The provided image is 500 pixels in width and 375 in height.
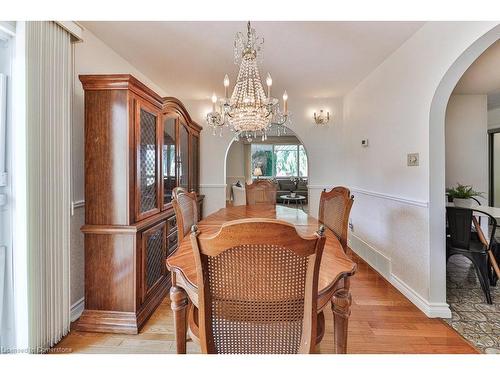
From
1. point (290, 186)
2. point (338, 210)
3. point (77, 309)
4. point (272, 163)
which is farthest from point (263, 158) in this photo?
point (77, 309)

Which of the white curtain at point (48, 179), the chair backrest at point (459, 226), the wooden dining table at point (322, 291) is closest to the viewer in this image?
the wooden dining table at point (322, 291)

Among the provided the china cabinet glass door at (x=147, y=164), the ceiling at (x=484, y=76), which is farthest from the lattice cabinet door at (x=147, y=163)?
the ceiling at (x=484, y=76)

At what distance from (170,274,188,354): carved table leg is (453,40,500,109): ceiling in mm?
3415

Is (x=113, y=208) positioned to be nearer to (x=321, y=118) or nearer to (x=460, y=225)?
(x=460, y=225)

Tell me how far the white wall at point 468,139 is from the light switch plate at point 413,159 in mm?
1963

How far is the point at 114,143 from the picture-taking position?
1851 mm

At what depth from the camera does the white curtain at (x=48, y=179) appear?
1510 mm

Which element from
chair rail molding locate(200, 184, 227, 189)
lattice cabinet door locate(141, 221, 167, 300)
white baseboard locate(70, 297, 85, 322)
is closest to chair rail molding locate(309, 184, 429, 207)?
chair rail molding locate(200, 184, 227, 189)

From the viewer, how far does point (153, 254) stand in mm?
2203

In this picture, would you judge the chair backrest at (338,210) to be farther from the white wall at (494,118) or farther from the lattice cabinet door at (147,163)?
the white wall at (494,118)

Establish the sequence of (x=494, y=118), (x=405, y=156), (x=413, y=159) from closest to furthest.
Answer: (x=413, y=159) → (x=405, y=156) → (x=494, y=118)

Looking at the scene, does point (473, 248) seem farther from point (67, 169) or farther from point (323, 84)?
point (67, 169)

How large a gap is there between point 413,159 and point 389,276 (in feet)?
4.20
